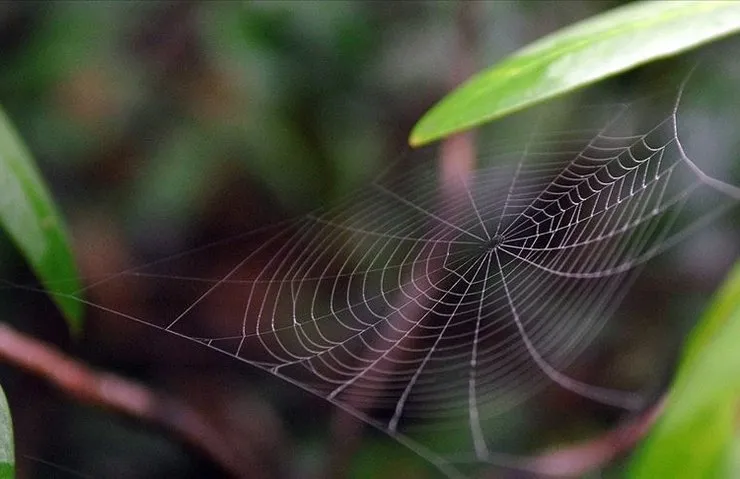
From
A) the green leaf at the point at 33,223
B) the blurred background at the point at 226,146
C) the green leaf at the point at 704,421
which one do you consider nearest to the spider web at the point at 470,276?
the blurred background at the point at 226,146

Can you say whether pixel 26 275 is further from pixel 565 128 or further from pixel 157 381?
pixel 565 128

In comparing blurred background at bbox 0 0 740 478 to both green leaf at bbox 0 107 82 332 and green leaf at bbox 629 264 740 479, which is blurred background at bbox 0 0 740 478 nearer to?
green leaf at bbox 0 107 82 332

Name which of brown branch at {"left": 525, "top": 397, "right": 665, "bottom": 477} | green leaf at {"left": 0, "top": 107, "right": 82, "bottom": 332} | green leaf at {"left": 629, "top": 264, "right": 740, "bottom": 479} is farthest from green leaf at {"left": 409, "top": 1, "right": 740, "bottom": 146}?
brown branch at {"left": 525, "top": 397, "right": 665, "bottom": 477}

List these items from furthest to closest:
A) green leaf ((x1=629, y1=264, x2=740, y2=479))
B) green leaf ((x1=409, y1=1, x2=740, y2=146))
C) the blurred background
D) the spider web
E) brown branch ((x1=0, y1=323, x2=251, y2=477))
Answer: the blurred background, the spider web, brown branch ((x1=0, y1=323, x2=251, y2=477)), green leaf ((x1=409, y1=1, x2=740, y2=146)), green leaf ((x1=629, y1=264, x2=740, y2=479))

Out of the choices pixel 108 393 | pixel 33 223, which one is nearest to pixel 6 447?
pixel 33 223

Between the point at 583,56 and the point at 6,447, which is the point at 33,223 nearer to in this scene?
the point at 6,447

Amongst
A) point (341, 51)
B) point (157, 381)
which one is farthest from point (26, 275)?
point (341, 51)
